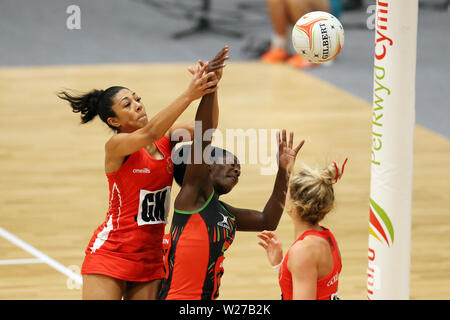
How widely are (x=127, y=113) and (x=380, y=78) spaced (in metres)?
1.40

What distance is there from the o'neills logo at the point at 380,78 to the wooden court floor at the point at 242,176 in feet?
7.98

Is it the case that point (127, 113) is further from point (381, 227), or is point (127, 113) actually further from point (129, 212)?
point (381, 227)

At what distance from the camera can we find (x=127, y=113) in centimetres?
462

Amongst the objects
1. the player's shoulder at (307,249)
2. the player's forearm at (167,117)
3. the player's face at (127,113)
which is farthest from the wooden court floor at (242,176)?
the player's shoulder at (307,249)

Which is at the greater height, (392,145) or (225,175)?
(392,145)

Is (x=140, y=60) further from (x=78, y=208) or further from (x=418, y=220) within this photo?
(x=418, y=220)

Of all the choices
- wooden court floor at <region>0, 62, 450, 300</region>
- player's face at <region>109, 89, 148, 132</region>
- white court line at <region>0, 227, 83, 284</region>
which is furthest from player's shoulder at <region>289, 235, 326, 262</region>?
white court line at <region>0, 227, 83, 284</region>

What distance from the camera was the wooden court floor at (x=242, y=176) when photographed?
21.9 feet

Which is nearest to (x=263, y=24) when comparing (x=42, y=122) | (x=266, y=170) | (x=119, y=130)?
(x=42, y=122)

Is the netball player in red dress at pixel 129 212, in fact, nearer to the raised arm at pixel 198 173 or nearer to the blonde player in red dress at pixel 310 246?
the raised arm at pixel 198 173

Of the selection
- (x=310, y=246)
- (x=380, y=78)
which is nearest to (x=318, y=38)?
(x=380, y=78)

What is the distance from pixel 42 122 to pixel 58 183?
8.03ft

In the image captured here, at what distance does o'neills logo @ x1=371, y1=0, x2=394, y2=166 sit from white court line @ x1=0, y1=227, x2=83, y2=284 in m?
3.21

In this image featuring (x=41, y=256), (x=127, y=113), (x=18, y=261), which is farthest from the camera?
(x=41, y=256)
